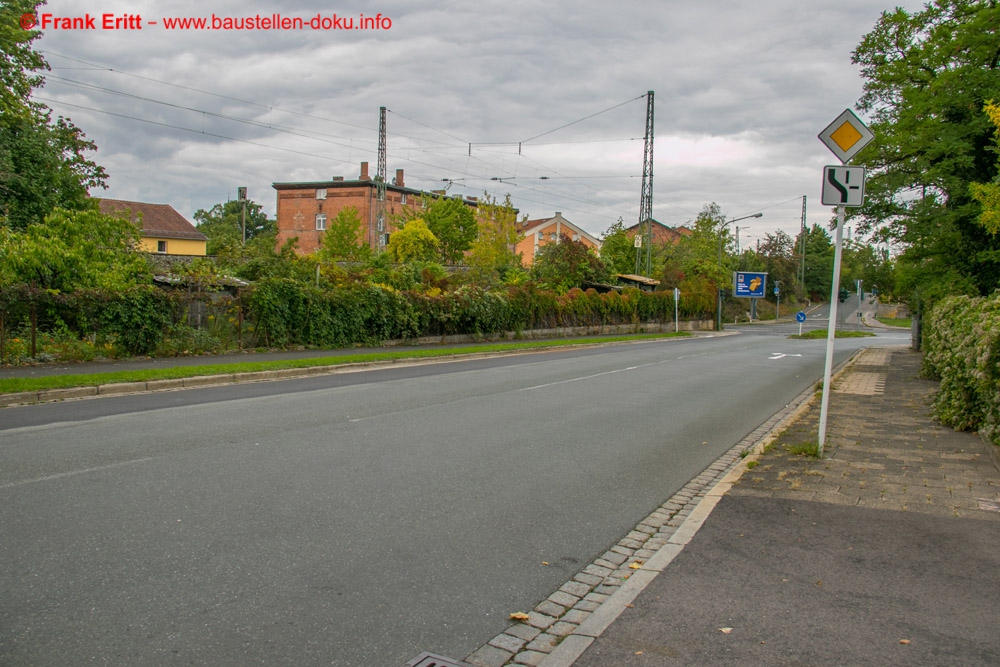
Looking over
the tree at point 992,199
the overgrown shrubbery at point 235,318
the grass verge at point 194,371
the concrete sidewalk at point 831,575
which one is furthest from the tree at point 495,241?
the concrete sidewalk at point 831,575

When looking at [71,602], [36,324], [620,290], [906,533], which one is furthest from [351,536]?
[620,290]

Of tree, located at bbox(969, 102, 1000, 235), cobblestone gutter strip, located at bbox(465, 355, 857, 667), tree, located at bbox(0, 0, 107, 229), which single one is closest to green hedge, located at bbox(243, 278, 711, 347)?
tree, located at bbox(0, 0, 107, 229)

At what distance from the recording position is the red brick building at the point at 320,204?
82375 mm

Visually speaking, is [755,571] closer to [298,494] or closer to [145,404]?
[298,494]

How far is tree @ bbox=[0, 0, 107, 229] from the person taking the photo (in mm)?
23844

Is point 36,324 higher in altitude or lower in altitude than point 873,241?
lower

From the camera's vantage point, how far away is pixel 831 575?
187 inches

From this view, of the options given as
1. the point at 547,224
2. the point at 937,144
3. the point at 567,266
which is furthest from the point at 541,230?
the point at 937,144

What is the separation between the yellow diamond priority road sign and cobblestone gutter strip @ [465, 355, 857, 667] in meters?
3.80

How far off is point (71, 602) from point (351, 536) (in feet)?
5.78

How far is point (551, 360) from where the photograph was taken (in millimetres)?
24016

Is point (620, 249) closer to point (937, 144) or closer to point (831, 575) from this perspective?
point (937, 144)

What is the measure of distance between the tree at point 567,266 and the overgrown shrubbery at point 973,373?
40.7 metres

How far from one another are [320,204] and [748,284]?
154 feet
